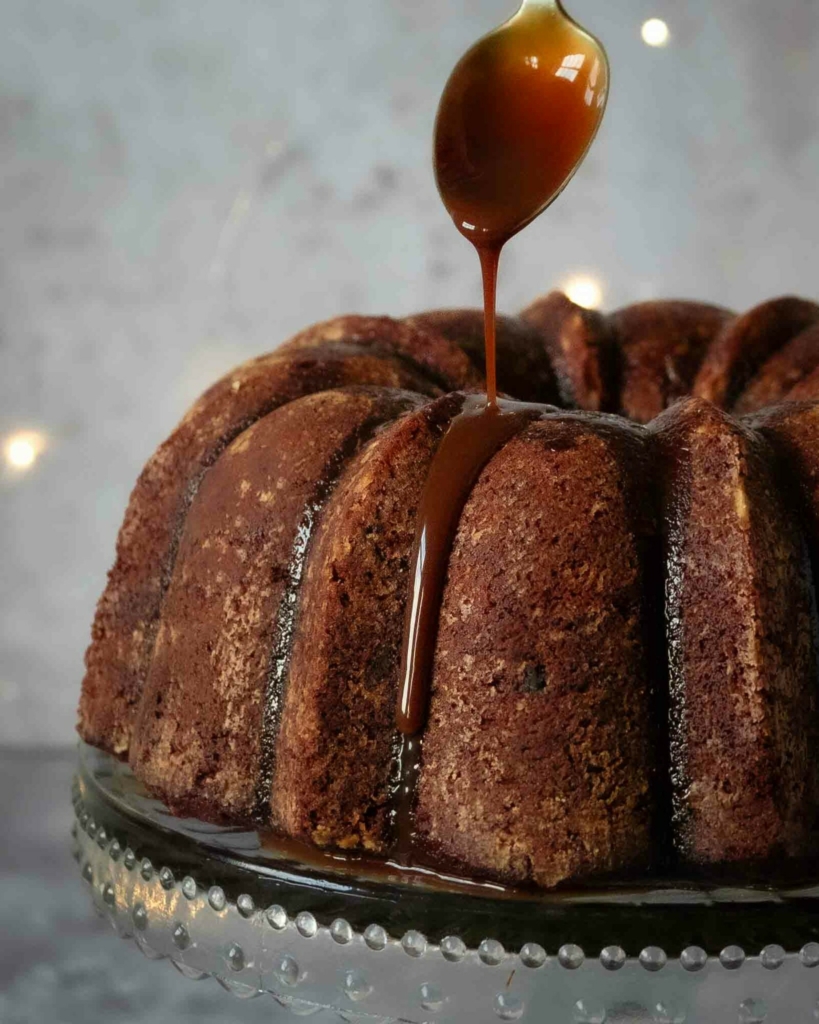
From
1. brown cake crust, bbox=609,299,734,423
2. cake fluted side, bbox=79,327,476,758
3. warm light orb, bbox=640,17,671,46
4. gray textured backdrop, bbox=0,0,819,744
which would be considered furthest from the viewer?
gray textured backdrop, bbox=0,0,819,744

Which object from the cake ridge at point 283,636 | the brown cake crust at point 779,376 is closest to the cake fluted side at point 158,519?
the cake ridge at point 283,636

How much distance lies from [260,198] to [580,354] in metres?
1.44

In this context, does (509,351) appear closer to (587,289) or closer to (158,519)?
(158,519)

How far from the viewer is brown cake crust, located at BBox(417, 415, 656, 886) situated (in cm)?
124

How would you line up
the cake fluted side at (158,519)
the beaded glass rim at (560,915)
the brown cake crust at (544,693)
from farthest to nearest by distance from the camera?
the cake fluted side at (158,519)
the brown cake crust at (544,693)
the beaded glass rim at (560,915)

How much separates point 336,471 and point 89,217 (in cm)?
190

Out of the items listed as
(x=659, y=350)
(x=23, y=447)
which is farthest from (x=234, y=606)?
(x=23, y=447)

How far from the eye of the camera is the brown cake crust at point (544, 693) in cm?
124

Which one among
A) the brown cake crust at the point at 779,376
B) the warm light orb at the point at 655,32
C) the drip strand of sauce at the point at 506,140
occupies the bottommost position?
the brown cake crust at the point at 779,376

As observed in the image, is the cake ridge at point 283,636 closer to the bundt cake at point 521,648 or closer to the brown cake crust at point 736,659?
the bundt cake at point 521,648

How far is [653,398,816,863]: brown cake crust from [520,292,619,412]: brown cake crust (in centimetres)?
63

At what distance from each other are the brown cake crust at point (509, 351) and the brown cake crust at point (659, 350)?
5.0 inches

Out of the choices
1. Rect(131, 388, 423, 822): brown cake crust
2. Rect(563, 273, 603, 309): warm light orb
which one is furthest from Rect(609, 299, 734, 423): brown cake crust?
Rect(563, 273, 603, 309): warm light orb

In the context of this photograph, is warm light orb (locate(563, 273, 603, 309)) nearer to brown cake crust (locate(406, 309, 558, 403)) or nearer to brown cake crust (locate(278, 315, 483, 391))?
brown cake crust (locate(406, 309, 558, 403))
